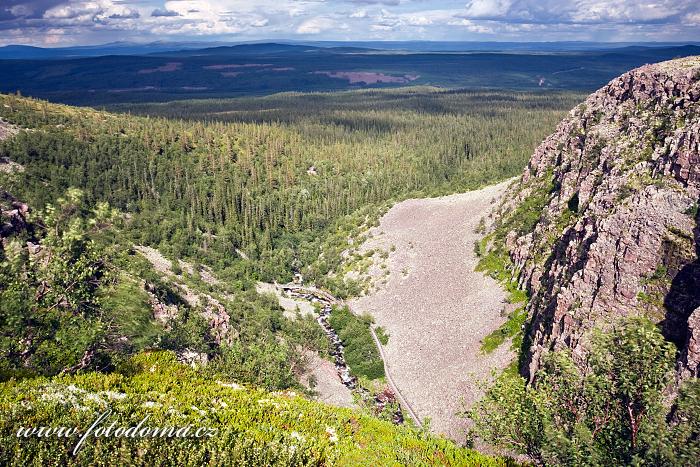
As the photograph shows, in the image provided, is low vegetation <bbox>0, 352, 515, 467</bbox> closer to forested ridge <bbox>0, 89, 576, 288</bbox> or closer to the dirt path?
the dirt path

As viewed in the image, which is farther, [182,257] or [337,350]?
[182,257]

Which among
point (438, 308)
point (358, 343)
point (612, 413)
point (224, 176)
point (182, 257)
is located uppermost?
point (612, 413)

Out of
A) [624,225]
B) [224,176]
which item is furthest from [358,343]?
[224,176]

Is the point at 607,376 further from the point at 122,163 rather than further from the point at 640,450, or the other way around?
the point at 122,163

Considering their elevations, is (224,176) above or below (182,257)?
above

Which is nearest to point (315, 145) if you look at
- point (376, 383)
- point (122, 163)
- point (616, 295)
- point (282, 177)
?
point (282, 177)

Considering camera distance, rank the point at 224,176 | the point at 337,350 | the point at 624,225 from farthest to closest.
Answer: the point at 224,176 → the point at 337,350 → the point at 624,225

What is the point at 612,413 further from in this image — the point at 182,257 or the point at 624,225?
the point at 182,257
